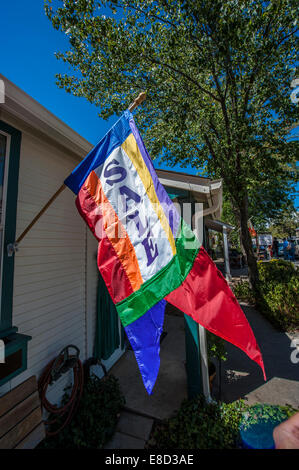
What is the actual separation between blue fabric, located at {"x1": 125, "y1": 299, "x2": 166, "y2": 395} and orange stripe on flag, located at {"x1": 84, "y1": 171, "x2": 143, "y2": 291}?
0.81 ft

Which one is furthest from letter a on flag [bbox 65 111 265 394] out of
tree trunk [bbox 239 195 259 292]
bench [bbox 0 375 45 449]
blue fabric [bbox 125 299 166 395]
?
tree trunk [bbox 239 195 259 292]

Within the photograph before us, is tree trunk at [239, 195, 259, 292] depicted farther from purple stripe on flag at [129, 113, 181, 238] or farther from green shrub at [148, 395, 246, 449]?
purple stripe on flag at [129, 113, 181, 238]

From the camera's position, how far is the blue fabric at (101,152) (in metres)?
2.01

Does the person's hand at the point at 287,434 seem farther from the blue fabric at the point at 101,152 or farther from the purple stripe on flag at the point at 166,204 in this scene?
the blue fabric at the point at 101,152

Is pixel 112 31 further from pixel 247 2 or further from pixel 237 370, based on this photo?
pixel 237 370

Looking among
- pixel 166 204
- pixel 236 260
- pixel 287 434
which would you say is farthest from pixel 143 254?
pixel 236 260

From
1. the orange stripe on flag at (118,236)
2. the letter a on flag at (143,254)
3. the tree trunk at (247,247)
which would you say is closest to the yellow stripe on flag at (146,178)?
the letter a on flag at (143,254)

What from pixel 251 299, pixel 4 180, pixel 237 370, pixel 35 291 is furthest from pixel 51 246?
pixel 251 299

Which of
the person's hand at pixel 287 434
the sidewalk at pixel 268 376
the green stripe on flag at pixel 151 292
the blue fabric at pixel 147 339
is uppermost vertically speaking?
the green stripe on flag at pixel 151 292

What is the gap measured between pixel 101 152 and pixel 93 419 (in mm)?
3261

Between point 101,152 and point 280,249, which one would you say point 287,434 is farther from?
point 280,249

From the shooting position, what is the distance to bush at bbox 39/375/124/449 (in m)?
2.52

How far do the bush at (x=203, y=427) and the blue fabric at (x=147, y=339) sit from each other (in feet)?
6.27
